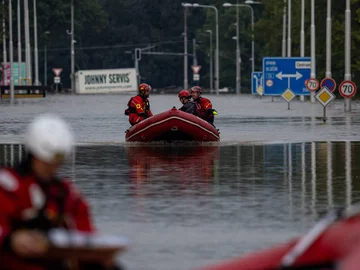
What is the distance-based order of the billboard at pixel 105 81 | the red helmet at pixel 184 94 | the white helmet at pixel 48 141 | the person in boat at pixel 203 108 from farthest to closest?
the billboard at pixel 105 81, the person in boat at pixel 203 108, the red helmet at pixel 184 94, the white helmet at pixel 48 141

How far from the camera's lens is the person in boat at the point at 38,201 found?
20.2 ft

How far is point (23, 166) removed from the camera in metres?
6.44

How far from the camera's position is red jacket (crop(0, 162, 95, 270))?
6211mm

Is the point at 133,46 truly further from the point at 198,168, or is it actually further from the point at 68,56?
the point at 198,168

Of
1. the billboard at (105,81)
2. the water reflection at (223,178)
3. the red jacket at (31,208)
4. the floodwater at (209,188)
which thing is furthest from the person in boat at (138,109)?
the billboard at (105,81)

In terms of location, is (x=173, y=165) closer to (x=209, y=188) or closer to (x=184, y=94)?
(x=209, y=188)

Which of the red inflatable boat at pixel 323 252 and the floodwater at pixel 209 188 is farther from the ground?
the red inflatable boat at pixel 323 252

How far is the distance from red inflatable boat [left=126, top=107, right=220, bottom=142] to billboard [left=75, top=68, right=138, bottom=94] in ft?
326

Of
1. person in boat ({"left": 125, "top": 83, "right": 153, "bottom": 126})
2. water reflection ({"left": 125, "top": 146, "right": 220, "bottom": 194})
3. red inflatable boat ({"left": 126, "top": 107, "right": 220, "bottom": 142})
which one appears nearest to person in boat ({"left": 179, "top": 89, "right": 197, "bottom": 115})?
red inflatable boat ({"left": 126, "top": 107, "right": 220, "bottom": 142})

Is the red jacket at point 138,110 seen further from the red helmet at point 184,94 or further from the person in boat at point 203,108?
the person in boat at point 203,108

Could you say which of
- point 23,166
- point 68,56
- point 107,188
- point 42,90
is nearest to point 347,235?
point 23,166

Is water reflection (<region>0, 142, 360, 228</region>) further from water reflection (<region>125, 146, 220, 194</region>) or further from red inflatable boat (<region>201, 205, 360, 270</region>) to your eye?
red inflatable boat (<region>201, 205, 360, 270</region>)

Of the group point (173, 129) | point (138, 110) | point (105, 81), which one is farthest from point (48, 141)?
point (105, 81)

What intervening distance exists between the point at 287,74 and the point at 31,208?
→ 6232cm
